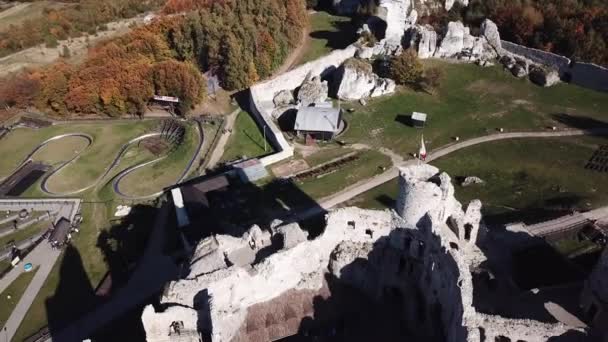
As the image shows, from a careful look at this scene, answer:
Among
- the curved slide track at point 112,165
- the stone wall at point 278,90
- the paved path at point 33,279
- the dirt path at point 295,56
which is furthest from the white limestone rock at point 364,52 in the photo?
the paved path at point 33,279

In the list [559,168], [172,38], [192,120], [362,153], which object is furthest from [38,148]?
[559,168]

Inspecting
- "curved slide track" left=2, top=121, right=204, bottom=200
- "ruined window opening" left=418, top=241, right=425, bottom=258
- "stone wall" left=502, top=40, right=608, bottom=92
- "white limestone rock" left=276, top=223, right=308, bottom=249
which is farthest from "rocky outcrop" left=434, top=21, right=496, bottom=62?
"white limestone rock" left=276, top=223, right=308, bottom=249

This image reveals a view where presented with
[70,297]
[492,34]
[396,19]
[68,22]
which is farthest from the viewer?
[68,22]

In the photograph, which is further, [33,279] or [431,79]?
[431,79]

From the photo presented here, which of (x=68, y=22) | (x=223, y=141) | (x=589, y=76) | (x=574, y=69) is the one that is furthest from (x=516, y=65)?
(x=68, y=22)

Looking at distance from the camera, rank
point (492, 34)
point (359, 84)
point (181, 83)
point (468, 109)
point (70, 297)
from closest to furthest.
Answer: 1. point (70, 297)
2. point (468, 109)
3. point (359, 84)
4. point (181, 83)
5. point (492, 34)

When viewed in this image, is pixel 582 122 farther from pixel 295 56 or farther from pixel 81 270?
pixel 81 270
